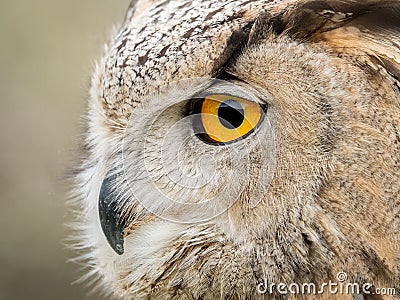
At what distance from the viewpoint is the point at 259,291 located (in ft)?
5.08

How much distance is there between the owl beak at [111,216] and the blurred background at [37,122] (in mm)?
2751

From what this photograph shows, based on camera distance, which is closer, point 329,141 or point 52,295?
point 329,141

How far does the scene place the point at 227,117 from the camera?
150 centimetres

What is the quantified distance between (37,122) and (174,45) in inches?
151

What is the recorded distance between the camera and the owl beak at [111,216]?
1.63 meters

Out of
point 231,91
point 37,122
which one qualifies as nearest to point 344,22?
point 231,91

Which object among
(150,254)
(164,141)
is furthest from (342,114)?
(150,254)

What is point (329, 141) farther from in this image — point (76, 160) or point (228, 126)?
point (76, 160)

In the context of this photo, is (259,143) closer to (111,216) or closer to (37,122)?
(111,216)

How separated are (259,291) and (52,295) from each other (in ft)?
11.0

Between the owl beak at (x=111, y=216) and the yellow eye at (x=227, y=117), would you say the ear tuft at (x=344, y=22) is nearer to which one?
the yellow eye at (x=227, y=117)

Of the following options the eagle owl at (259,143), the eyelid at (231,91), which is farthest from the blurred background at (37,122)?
the eyelid at (231,91)

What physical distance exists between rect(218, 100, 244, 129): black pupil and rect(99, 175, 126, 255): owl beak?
1.01ft

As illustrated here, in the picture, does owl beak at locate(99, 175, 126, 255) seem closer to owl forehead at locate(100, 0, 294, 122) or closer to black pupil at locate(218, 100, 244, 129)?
owl forehead at locate(100, 0, 294, 122)
